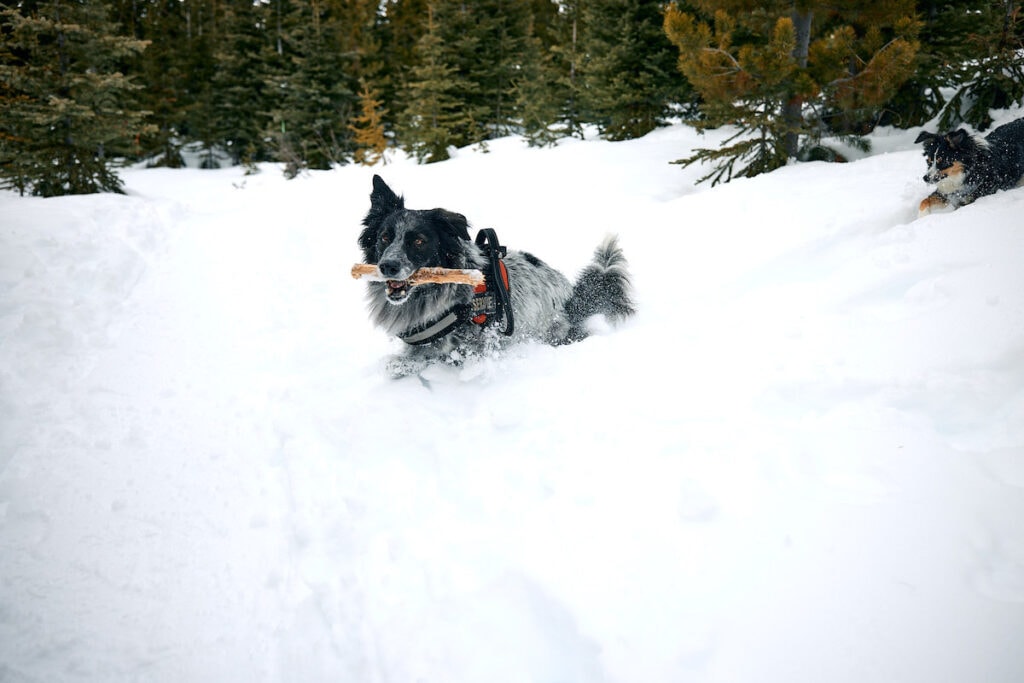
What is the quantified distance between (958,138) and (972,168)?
45cm

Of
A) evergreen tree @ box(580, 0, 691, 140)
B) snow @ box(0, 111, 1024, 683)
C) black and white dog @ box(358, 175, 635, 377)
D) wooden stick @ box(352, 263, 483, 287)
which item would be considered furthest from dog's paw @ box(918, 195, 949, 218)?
evergreen tree @ box(580, 0, 691, 140)

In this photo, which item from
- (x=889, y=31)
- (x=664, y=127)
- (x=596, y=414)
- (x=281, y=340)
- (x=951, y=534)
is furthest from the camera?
(x=664, y=127)

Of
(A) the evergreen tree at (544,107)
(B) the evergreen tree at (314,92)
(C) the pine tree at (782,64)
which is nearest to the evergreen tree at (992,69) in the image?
(C) the pine tree at (782,64)

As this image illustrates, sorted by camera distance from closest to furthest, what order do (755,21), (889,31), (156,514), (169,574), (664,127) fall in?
(169,574) → (156,514) → (755,21) → (889,31) → (664,127)

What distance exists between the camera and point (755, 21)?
27.4ft

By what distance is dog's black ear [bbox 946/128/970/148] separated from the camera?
462 cm

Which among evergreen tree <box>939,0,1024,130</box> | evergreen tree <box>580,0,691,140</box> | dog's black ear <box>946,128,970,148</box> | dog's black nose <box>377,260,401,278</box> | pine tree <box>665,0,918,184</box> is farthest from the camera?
evergreen tree <box>580,0,691,140</box>

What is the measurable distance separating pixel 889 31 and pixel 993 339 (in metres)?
11.1

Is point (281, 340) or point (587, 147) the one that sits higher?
point (587, 147)

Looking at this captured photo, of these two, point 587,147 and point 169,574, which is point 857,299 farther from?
point 587,147

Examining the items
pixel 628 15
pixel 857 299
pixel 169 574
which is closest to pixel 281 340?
pixel 169 574

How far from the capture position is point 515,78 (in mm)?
20391

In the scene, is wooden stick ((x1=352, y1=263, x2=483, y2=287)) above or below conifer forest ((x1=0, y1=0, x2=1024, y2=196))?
below

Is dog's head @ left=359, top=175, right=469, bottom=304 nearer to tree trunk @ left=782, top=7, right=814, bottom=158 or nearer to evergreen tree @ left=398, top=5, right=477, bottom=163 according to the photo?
tree trunk @ left=782, top=7, right=814, bottom=158
